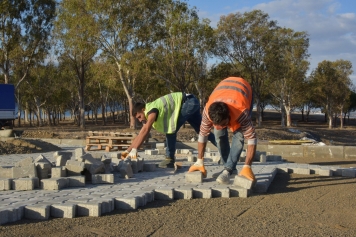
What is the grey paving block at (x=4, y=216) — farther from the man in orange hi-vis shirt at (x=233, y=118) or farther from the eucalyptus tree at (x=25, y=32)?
the eucalyptus tree at (x=25, y=32)

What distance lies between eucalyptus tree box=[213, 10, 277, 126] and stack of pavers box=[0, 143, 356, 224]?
91.1ft

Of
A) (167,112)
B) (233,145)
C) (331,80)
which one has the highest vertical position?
(331,80)

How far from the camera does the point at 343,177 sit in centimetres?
807

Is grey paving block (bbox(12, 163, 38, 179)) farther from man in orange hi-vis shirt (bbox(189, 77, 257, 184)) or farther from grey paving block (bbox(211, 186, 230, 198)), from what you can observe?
grey paving block (bbox(211, 186, 230, 198))

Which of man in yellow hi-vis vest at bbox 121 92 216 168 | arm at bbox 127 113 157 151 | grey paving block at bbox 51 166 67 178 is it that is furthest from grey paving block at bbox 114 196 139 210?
man in yellow hi-vis vest at bbox 121 92 216 168

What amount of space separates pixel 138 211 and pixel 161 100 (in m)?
2.93

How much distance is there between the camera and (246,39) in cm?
3506

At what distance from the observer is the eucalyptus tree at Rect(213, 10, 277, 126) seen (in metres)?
34.6

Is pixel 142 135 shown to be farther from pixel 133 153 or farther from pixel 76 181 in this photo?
pixel 76 181

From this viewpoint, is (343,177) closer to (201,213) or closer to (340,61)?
(201,213)

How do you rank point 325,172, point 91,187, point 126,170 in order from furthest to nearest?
point 325,172 < point 126,170 < point 91,187

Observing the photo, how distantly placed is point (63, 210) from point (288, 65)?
3757cm

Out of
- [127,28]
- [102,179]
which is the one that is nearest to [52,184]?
[102,179]

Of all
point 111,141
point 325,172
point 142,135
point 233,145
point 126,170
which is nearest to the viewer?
point 233,145
